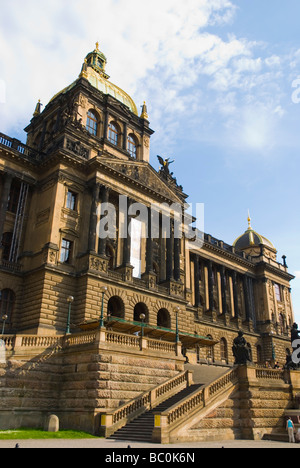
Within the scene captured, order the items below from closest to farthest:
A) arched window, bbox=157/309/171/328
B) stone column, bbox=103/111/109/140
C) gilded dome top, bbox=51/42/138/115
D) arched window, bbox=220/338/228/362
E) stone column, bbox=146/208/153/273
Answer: arched window, bbox=157/309/171/328 < stone column, bbox=146/208/153/273 < stone column, bbox=103/111/109/140 < gilded dome top, bbox=51/42/138/115 < arched window, bbox=220/338/228/362

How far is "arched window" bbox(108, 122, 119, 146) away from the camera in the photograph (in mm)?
53062

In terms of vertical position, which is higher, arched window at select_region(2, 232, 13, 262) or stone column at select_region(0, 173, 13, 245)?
stone column at select_region(0, 173, 13, 245)

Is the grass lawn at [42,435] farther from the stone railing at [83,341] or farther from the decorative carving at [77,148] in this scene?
the decorative carving at [77,148]

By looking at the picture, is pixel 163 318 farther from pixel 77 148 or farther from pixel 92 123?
pixel 92 123

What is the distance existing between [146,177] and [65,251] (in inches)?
537

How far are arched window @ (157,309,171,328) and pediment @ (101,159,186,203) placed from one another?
12.7 meters

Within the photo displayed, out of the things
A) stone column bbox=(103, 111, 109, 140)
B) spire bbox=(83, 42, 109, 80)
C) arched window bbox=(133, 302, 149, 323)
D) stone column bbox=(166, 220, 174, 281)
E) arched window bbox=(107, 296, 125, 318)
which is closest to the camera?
arched window bbox=(107, 296, 125, 318)

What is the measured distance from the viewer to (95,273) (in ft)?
120

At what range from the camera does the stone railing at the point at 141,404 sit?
68.0ft

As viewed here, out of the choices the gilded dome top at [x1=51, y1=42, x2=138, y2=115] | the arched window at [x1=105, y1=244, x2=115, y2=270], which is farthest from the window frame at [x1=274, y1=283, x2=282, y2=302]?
the arched window at [x1=105, y1=244, x2=115, y2=270]

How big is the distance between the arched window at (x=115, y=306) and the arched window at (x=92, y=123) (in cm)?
2157

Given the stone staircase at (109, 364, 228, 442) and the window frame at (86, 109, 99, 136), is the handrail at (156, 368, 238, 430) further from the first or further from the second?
the window frame at (86, 109, 99, 136)

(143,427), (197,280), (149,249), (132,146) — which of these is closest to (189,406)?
(143,427)
